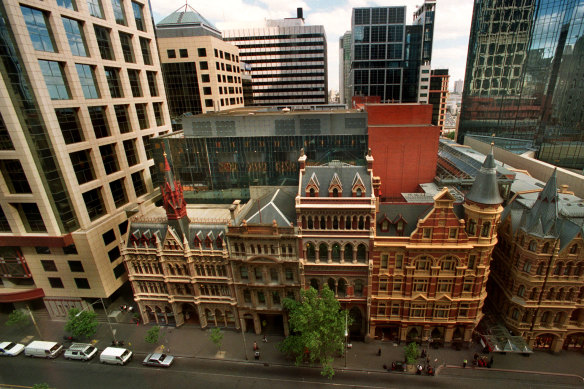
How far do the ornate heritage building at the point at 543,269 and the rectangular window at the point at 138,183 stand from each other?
63.4 m

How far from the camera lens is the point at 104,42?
49.5 m

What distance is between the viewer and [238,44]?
14925 centimetres

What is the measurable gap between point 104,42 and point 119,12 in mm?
7460

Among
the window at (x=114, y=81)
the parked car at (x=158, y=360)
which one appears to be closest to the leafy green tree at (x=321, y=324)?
the parked car at (x=158, y=360)

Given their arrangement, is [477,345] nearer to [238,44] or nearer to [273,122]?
[273,122]

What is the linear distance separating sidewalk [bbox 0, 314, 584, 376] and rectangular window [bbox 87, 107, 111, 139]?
1264 inches

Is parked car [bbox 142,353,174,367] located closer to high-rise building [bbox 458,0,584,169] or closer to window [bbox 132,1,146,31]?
window [bbox 132,1,146,31]

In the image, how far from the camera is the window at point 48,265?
47.1m

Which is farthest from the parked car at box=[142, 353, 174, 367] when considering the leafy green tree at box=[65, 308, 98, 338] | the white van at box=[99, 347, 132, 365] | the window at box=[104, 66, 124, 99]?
the window at box=[104, 66, 124, 99]

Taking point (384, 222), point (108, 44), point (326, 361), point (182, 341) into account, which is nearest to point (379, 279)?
point (384, 222)

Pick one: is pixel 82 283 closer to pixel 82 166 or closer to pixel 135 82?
pixel 82 166

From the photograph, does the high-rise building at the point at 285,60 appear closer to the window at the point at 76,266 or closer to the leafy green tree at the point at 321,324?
the window at the point at 76,266

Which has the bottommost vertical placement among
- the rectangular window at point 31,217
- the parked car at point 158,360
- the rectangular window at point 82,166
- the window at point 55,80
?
the parked car at point 158,360

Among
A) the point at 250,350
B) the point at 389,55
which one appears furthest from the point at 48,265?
the point at 389,55
